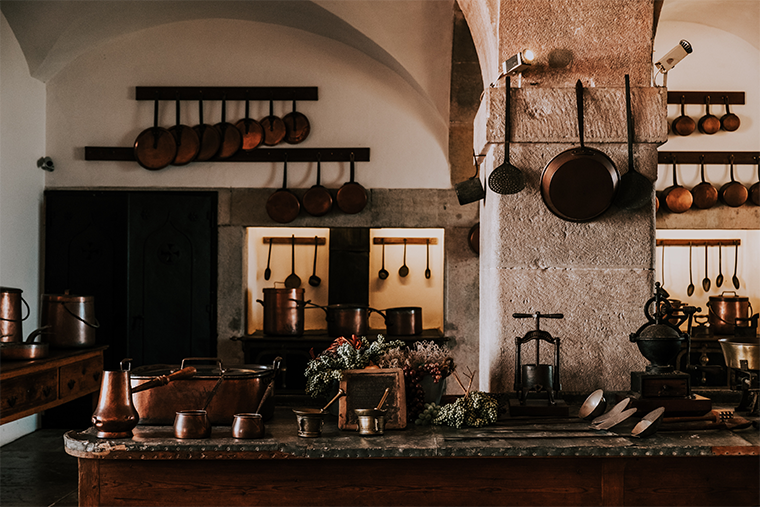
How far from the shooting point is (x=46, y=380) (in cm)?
389

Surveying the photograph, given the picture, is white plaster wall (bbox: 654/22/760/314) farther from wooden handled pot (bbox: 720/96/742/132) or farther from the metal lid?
the metal lid

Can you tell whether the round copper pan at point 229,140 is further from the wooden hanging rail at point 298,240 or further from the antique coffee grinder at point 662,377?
the antique coffee grinder at point 662,377

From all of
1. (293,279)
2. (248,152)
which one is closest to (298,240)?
(293,279)

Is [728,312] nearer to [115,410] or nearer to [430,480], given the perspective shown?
[430,480]

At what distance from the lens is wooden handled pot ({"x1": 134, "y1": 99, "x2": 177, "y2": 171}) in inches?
227

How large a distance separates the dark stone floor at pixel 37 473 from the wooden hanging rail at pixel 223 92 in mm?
3164

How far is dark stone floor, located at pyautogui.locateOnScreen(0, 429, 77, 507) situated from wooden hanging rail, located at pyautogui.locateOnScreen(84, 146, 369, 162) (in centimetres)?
255

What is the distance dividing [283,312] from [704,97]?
14.7 ft

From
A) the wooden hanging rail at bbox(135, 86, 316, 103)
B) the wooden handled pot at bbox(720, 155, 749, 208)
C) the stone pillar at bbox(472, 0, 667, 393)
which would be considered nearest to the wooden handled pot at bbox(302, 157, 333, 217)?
the wooden hanging rail at bbox(135, 86, 316, 103)

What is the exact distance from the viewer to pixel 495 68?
2.96 meters

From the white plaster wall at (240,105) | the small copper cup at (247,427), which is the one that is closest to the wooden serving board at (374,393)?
the small copper cup at (247,427)

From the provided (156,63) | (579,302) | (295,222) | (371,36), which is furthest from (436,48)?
(579,302)

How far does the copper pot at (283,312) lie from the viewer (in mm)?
5613

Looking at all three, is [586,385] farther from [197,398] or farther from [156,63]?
[156,63]
